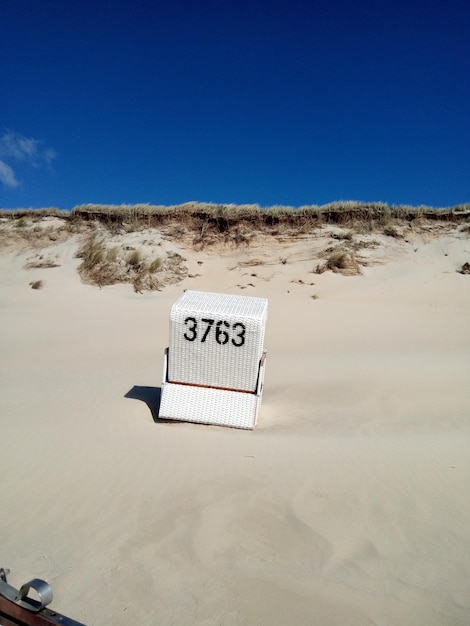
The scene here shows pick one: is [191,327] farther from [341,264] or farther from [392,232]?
[392,232]

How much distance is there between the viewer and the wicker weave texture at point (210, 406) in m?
6.05

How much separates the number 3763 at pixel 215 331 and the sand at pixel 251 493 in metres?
1.22

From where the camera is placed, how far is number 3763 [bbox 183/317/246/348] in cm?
601

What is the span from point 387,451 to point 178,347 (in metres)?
3.01

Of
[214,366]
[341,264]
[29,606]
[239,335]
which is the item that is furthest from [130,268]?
[29,606]

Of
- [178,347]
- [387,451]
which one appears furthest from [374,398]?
[178,347]

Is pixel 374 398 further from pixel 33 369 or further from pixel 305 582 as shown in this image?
pixel 33 369

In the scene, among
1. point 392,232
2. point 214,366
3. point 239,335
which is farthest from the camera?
point 392,232

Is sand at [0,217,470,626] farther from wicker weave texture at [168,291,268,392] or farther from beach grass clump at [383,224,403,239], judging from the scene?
beach grass clump at [383,224,403,239]

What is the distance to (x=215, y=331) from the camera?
6.04m

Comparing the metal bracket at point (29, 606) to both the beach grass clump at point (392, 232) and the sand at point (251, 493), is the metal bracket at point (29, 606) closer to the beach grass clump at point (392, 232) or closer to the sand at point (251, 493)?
the sand at point (251, 493)

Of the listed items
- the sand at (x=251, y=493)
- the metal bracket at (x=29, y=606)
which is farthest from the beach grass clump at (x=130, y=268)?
the metal bracket at (x=29, y=606)

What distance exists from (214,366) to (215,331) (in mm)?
507

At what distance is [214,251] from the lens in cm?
1838
